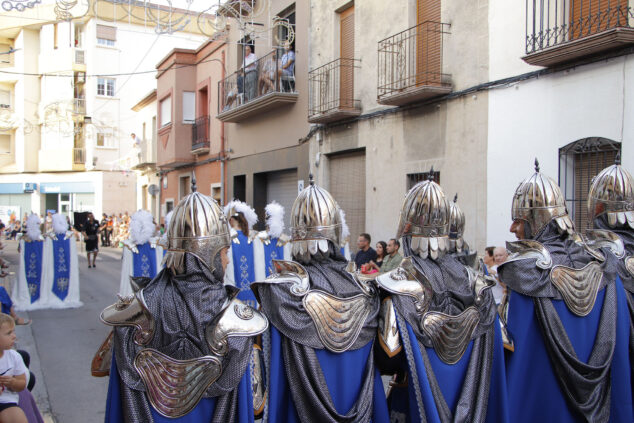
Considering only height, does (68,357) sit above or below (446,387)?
below

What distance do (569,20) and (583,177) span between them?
83.0 inches

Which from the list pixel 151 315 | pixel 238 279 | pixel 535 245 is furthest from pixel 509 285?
pixel 238 279

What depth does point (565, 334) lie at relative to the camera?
3812mm

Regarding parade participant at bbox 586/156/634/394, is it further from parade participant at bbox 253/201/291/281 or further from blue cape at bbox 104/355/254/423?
parade participant at bbox 253/201/291/281

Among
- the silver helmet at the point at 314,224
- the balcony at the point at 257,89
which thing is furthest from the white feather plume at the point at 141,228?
the balcony at the point at 257,89

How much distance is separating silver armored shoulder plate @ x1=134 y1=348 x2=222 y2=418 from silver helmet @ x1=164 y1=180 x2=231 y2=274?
42 centimetres

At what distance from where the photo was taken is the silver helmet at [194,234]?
8.81 feet

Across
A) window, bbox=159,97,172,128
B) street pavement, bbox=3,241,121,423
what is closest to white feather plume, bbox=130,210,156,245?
street pavement, bbox=3,241,121,423

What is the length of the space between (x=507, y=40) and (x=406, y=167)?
10.0ft

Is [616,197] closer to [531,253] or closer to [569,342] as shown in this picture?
[531,253]

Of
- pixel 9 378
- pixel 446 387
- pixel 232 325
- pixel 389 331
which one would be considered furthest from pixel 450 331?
pixel 9 378

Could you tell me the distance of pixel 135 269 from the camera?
814cm

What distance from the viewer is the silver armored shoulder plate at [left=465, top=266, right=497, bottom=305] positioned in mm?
3437

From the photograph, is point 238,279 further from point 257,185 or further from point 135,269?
point 257,185
